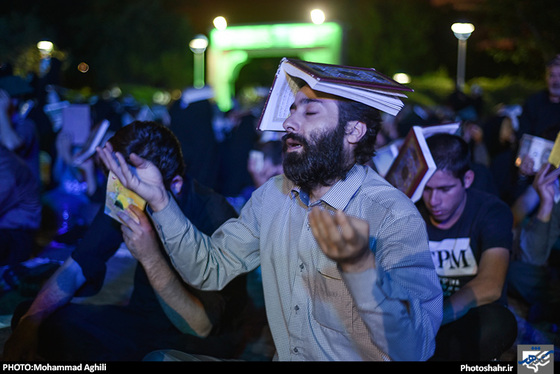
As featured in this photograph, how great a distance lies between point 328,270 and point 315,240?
13 centimetres

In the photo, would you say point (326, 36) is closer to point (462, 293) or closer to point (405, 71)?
point (405, 71)

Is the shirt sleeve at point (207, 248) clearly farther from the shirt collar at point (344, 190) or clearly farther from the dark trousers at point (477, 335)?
the dark trousers at point (477, 335)

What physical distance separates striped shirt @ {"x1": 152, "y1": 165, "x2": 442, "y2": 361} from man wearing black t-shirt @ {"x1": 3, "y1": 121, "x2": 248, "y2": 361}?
45 cm

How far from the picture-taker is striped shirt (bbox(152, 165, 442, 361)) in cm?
179

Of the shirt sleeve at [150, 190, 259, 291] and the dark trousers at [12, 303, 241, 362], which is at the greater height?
the shirt sleeve at [150, 190, 259, 291]

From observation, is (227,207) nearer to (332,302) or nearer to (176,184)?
(176,184)

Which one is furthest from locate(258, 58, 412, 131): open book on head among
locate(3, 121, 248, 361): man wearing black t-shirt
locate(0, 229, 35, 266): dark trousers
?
locate(0, 229, 35, 266): dark trousers

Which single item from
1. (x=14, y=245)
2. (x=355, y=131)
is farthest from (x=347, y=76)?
(x=14, y=245)

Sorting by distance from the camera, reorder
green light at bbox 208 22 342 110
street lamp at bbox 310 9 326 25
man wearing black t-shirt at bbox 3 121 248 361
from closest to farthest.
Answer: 1. man wearing black t-shirt at bbox 3 121 248 361
2. street lamp at bbox 310 9 326 25
3. green light at bbox 208 22 342 110

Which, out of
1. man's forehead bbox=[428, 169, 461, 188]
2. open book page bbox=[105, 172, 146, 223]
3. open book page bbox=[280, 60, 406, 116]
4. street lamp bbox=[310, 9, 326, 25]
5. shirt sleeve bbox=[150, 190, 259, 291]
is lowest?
shirt sleeve bbox=[150, 190, 259, 291]

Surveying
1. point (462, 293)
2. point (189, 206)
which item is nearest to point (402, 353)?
point (462, 293)

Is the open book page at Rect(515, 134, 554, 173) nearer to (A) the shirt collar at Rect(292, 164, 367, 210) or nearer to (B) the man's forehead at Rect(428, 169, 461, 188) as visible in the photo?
(B) the man's forehead at Rect(428, 169, 461, 188)

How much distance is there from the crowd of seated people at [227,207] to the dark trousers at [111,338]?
0.4 inches

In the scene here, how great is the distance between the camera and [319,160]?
2262 millimetres
